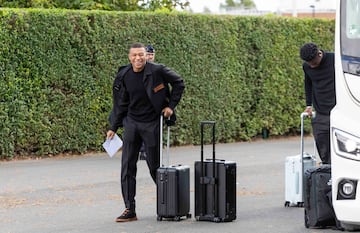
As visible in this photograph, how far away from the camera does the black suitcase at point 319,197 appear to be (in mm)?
9922

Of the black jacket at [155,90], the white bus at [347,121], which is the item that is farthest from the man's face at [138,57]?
the white bus at [347,121]

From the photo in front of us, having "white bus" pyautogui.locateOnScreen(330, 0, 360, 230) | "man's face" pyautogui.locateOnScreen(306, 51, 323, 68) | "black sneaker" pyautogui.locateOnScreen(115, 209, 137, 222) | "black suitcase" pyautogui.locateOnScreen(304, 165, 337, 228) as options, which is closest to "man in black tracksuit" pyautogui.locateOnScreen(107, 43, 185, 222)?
"black sneaker" pyautogui.locateOnScreen(115, 209, 137, 222)

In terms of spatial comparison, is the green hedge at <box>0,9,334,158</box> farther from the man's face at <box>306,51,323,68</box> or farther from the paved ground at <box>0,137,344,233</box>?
the man's face at <box>306,51,323,68</box>

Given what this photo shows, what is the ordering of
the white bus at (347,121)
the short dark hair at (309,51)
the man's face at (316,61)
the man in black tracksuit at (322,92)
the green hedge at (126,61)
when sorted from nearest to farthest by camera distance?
the white bus at (347,121) < the short dark hair at (309,51) < the man's face at (316,61) < the man in black tracksuit at (322,92) < the green hedge at (126,61)

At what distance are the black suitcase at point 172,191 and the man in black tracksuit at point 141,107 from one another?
16cm

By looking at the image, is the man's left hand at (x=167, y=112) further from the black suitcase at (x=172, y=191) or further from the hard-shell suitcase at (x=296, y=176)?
the hard-shell suitcase at (x=296, y=176)

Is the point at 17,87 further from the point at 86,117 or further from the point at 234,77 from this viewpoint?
the point at 234,77

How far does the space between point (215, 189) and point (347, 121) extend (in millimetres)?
2722

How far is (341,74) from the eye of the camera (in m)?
8.30

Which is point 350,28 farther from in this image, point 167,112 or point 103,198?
point 103,198

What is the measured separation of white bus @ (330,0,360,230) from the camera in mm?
8016

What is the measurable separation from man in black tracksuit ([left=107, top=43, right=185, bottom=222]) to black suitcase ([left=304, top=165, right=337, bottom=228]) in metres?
1.71

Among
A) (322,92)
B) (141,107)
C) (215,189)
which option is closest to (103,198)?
(141,107)

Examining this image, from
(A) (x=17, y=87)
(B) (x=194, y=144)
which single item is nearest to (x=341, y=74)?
(A) (x=17, y=87)
